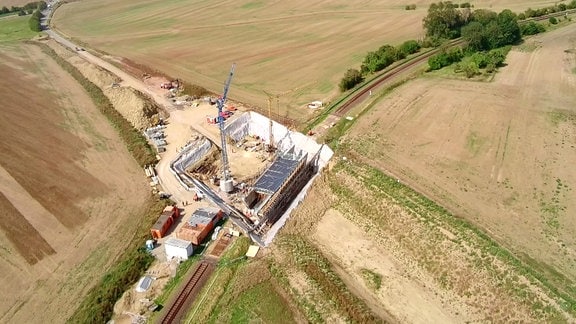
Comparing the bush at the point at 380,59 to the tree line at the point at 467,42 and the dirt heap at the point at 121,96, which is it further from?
the dirt heap at the point at 121,96

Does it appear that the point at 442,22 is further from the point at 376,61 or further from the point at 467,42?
the point at 376,61

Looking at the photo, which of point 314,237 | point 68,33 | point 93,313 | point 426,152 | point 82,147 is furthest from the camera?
point 68,33

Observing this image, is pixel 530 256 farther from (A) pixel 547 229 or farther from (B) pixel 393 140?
(B) pixel 393 140

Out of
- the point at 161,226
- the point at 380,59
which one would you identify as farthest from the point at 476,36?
the point at 161,226

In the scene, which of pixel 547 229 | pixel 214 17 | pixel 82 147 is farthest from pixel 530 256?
pixel 214 17

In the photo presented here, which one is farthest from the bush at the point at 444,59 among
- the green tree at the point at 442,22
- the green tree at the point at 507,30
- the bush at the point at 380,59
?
the green tree at the point at 442,22

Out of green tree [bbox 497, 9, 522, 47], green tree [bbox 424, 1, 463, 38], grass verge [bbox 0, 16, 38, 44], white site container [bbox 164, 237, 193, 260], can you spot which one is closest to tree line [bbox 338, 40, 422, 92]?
green tree [bbox 424, 1, 463, 38]
